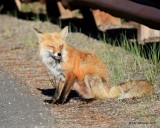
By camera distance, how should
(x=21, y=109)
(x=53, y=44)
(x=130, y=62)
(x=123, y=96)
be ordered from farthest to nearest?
(x=130, y=62), (x=53, y=44), (x=123, y=96), (x=21, y=109)

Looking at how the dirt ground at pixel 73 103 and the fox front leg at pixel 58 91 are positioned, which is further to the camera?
the fox front leg at pixel 58 91

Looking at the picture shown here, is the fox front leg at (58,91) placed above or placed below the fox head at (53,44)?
below

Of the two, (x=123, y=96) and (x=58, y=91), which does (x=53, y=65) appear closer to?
(x=58, y=91)

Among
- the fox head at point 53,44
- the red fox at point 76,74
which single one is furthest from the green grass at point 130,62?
the fox head at point 53,44

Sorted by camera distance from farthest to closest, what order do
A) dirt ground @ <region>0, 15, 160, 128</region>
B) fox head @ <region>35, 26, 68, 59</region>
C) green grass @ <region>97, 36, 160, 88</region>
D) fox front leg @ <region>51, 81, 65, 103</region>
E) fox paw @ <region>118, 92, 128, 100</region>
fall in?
green grass @ <region>97, 36, 160, 88</region>, fox front leg @ <region>51, 81, 65, 103</region>, fox head @ <region>35, 26, 68, 59</region>, fox paw @ <region>118, 92, 128, 100</region>, dirt ground @ <region>0, 15, 160, 128</region>

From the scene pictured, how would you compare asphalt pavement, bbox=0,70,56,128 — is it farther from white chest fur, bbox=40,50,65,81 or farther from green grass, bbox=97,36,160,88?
green grass, bbox=97,36,160,88

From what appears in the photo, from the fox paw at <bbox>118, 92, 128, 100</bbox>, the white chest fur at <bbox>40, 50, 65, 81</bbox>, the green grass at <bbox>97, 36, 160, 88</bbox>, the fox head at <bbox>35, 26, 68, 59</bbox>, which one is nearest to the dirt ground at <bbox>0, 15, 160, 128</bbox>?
the fox paw at <bbox>118, 92, 128, 100</bbox>

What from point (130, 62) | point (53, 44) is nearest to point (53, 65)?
point (53, 44)

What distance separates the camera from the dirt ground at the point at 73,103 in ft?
22.1

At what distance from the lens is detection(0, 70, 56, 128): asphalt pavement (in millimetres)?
6839

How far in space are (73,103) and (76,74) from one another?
1.21 ft

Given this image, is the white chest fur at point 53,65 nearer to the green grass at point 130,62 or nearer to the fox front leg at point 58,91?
the fox front leg at point 58,91

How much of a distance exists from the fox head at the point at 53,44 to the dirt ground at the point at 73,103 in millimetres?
628

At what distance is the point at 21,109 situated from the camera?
24.7 ft
